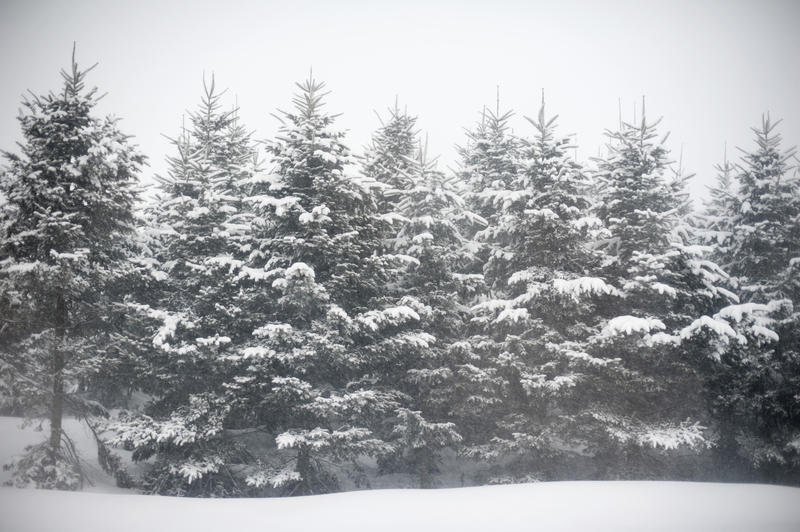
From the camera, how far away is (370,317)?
46.1ft

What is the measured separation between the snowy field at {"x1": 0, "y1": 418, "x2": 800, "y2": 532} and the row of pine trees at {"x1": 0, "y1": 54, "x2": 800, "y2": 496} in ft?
15.3

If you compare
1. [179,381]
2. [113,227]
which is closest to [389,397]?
[179,381]

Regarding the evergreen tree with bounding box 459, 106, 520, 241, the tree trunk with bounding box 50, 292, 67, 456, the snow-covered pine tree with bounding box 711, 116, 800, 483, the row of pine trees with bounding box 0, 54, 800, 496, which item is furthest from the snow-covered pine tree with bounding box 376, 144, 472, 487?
the tree trunk with bounding box 50, 292, 67, 456

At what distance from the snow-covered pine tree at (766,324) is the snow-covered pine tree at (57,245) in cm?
1855

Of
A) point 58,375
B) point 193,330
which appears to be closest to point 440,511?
point 193,330

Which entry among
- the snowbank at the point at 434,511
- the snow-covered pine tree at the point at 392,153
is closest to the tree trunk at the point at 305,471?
the snowbank at the point at 434,511

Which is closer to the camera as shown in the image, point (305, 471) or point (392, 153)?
point (305, 471)

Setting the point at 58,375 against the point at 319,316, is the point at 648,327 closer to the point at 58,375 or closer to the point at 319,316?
the point at 319,316

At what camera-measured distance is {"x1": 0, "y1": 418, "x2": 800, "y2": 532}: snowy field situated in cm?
709

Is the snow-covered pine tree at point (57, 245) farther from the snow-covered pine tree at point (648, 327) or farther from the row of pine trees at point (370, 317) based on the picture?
the snow-covered pine tree at point (648, 327)

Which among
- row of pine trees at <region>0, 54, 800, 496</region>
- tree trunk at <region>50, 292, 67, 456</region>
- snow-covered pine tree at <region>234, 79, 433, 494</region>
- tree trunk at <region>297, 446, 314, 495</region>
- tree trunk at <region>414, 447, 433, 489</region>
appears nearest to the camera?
tree trunk at <region>50, 292, 67, 456</region>

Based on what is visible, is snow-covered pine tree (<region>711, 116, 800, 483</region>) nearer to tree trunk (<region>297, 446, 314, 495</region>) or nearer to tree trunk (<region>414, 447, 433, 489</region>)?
tree trunk (<region>414, 447, 433, 489</region>)

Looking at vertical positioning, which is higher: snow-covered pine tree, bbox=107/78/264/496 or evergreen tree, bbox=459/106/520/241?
evergreen tree, bbox=459/106/520/241

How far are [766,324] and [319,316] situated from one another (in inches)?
552
